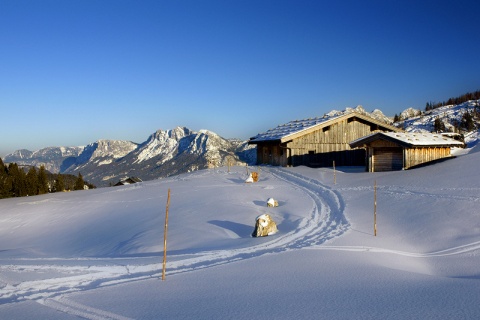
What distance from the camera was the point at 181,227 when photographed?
1570 cm

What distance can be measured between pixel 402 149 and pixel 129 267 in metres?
21.1

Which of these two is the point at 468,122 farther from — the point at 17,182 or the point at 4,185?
the point at 17,182

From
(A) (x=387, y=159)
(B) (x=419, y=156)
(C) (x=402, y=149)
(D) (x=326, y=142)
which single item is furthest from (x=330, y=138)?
(B) (x=419, y=156)

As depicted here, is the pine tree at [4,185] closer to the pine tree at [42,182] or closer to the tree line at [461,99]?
the pine tree at [42,182]

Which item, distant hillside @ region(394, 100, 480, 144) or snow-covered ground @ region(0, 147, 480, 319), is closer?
snow-covered ground @ region(0, 147, 480, 319)

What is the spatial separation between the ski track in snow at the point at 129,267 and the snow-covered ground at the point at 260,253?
49mm

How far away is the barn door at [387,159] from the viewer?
25.5m

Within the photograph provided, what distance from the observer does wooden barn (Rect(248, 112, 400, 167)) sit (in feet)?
115

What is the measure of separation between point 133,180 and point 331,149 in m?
23.1

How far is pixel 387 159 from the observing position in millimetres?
26078

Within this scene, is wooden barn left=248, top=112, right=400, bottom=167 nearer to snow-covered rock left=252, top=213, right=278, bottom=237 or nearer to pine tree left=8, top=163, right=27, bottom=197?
snow-covered rock left=252, top=213, right=278, bottom=237

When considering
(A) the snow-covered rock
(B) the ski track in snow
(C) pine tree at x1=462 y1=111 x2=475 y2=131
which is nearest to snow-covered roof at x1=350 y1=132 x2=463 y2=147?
(B) the ski track in snow

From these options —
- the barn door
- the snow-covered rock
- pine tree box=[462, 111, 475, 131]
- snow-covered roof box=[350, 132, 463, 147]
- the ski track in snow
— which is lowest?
the ski track in snow

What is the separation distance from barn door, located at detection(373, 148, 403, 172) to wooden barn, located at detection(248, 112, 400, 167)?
8322mm
